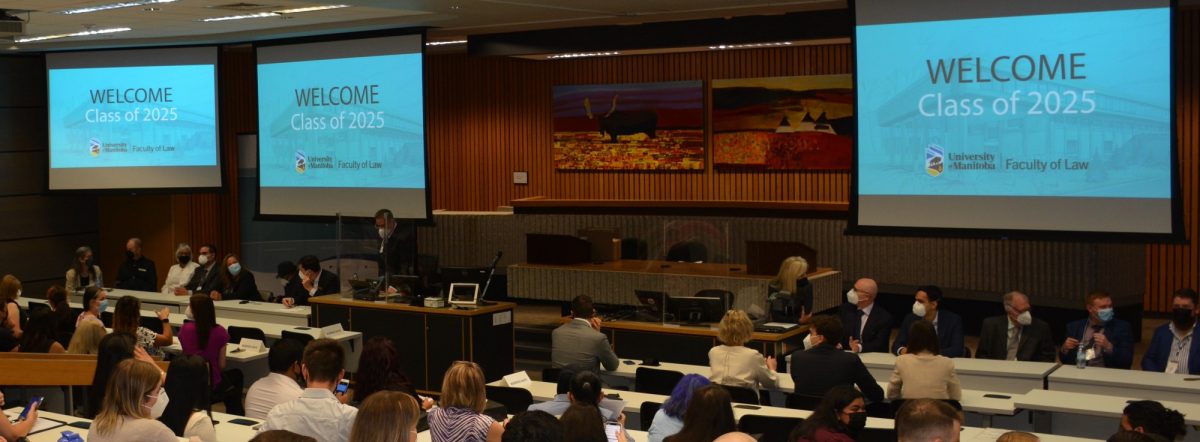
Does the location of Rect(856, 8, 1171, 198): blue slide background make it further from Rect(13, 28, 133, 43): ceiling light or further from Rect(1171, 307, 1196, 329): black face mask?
Rect(13, 28, 133, 43): ceiling light

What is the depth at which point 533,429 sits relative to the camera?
4.22m

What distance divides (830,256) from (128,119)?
27.2 ft

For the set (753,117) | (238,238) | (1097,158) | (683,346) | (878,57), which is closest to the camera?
(1097,158)

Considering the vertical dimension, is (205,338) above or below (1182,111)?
below

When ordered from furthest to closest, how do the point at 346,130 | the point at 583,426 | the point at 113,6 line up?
the point at 346,130 → the point at 113,6 → the point at 583,426

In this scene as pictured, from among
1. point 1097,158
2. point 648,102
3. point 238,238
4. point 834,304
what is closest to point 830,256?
point 834,304

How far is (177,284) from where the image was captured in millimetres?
12516

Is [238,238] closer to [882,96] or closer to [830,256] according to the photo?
[830,256]

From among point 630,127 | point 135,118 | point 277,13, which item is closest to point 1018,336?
point 277,13

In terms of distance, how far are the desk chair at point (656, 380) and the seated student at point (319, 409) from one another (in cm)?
241

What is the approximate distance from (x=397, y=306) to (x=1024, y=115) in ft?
18.0

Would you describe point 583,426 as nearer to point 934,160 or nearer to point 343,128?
point 934,160

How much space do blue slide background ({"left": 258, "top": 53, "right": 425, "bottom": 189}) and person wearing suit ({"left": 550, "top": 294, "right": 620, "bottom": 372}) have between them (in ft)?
12.4

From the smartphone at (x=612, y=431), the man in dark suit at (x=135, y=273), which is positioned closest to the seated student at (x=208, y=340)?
the smartphone at (x=612, y=431)
